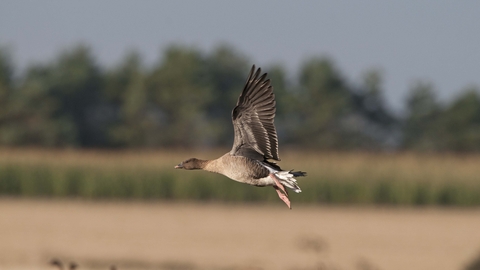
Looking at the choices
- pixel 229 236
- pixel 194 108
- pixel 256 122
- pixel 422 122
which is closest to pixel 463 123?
pixel 422 122

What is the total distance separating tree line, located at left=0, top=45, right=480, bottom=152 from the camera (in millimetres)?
63844

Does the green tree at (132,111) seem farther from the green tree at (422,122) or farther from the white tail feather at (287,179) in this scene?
the white tail feather at (287,179)

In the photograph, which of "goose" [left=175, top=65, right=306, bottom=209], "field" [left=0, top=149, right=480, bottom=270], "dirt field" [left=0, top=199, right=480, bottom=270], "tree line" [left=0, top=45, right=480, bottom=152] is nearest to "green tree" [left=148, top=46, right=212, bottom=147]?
"tree line" [left=0, top=45, right=480, bottom=152]

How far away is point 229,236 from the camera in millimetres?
24250

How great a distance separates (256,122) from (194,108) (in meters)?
57.5

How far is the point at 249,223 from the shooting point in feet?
87.0

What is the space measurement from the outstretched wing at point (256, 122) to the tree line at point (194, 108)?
5088 cm

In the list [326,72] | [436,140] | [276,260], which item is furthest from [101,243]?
[326,72]

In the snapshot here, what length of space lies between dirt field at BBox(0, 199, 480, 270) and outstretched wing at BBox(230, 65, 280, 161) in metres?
7.92

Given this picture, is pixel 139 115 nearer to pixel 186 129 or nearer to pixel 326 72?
pixel 186 129

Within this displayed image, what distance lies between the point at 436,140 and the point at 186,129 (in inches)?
679

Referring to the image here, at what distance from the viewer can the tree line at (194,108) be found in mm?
63844

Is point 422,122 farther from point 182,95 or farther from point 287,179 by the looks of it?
point 287,179

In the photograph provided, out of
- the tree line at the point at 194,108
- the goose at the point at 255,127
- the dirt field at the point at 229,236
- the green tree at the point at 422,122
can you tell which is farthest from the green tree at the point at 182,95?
the goose at the point at 255,127
